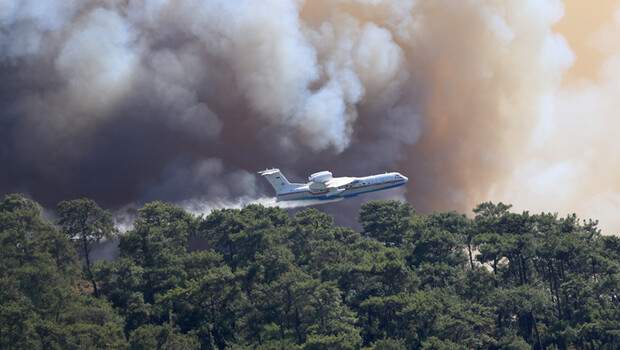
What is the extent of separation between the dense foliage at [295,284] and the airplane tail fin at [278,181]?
12.5 meters

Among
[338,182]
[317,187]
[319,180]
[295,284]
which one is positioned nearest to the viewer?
[295,284]

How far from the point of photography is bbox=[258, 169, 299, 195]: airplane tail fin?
15788 centimetres

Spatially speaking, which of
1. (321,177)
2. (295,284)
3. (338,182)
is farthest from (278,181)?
(295,284)

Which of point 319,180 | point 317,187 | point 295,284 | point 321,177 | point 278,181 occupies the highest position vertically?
point 278,181

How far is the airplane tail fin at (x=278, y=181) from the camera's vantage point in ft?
518

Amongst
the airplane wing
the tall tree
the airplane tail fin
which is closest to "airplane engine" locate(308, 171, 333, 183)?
the airplane wing

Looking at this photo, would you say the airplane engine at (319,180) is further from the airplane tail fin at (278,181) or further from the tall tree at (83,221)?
the tall tree at (83,221)

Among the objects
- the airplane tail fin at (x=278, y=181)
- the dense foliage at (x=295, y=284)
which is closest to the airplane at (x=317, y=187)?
the airplane tail fin at (x=278, y=181)

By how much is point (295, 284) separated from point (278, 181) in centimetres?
3525

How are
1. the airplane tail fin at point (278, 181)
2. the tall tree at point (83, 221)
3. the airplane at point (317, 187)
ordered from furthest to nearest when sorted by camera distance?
the airplane at point (317, 187) < the airplane tail fin at point (278, 181) < the tall tree at point (83, 221)

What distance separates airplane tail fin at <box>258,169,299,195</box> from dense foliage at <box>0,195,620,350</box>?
12.5 m

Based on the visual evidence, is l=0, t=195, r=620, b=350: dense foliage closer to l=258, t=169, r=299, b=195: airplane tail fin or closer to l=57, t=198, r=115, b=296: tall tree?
l=57, t=198, r=115, b=296: tall tree

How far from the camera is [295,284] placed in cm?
12438

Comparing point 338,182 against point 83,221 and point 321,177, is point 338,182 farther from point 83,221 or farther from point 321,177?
point 83,221
